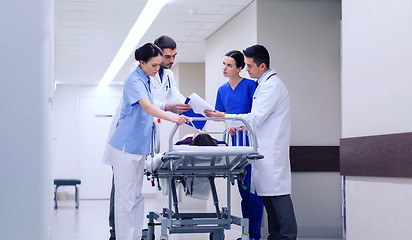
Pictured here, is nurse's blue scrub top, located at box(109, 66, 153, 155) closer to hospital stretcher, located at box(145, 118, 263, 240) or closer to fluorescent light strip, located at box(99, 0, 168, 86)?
hospital stretcher, located at box(145, 118, 263, 240)

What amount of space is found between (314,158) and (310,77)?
909 millimetres

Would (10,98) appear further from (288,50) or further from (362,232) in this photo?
(288,50)

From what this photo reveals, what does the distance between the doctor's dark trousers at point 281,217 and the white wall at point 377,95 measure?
42cm

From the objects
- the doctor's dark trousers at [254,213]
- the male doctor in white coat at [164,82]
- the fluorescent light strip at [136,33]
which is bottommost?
the doctor's dark trousers at [254,213]

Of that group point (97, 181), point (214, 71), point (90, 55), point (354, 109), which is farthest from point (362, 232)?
point (97, 181)

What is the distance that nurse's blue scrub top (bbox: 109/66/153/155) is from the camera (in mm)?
3863

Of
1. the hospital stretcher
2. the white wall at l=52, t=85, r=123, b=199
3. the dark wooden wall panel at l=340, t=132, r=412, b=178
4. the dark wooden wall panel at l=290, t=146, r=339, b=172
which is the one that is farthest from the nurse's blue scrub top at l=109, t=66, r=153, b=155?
the white wall at l=52, t=85, r=123, b=199

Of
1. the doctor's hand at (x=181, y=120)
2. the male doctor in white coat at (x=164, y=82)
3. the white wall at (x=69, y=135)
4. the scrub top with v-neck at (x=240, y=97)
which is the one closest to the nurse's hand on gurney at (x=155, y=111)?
the doctor's hand at (x=181, y=120)

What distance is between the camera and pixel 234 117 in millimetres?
3553

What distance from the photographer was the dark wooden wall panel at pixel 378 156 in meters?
3.17

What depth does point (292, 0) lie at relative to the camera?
6145 millimetres

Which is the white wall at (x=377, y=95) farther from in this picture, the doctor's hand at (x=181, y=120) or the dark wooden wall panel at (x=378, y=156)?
the doctor's hand at (x=181, y=120)

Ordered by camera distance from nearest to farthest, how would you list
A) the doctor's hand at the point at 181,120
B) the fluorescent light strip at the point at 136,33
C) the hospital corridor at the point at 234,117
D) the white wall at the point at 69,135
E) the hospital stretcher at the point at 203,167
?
the hospital corridor at the point at 234,117 → the hospital stretcher at the point at 203,167 → the doctor's hand at the point at 181,120 → the fluorescent light strip at the point at 136,33 → the white wall at the point at 69,135

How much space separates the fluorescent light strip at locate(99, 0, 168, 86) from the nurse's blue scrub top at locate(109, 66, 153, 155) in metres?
2.71
